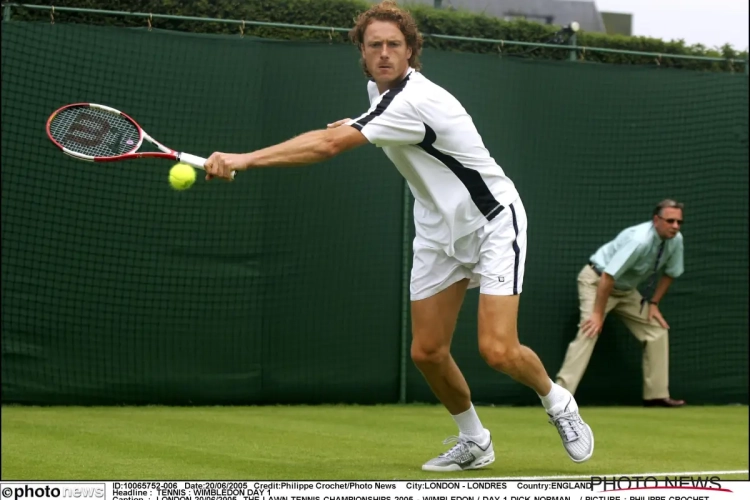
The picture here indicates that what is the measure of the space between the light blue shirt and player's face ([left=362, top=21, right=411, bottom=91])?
13.9 feet

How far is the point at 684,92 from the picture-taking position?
30.6 ft

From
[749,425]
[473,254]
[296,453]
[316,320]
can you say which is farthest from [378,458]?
[749,425]

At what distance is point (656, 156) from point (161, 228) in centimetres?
391

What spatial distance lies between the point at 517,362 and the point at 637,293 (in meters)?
4.57

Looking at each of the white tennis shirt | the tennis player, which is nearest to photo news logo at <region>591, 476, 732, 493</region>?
the tennis player

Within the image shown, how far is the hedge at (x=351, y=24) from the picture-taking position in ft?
26.8

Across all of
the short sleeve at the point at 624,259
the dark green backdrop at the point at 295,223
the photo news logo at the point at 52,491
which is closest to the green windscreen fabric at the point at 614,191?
the dark green backdrop at the point at 295,223

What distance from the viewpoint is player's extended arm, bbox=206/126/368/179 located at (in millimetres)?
3969

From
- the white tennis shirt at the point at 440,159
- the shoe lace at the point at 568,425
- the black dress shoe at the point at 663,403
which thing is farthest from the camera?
the black dress shoe at the point at 663,403

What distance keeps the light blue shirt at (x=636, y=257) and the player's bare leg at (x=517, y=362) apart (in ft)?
12.5

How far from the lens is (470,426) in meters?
5.10

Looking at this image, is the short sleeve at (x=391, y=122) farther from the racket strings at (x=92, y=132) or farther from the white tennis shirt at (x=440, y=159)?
the racket strings at (x=92, y=132)

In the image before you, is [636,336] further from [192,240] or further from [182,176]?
[182,176]

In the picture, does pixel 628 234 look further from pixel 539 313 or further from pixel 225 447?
pixel 225 447
